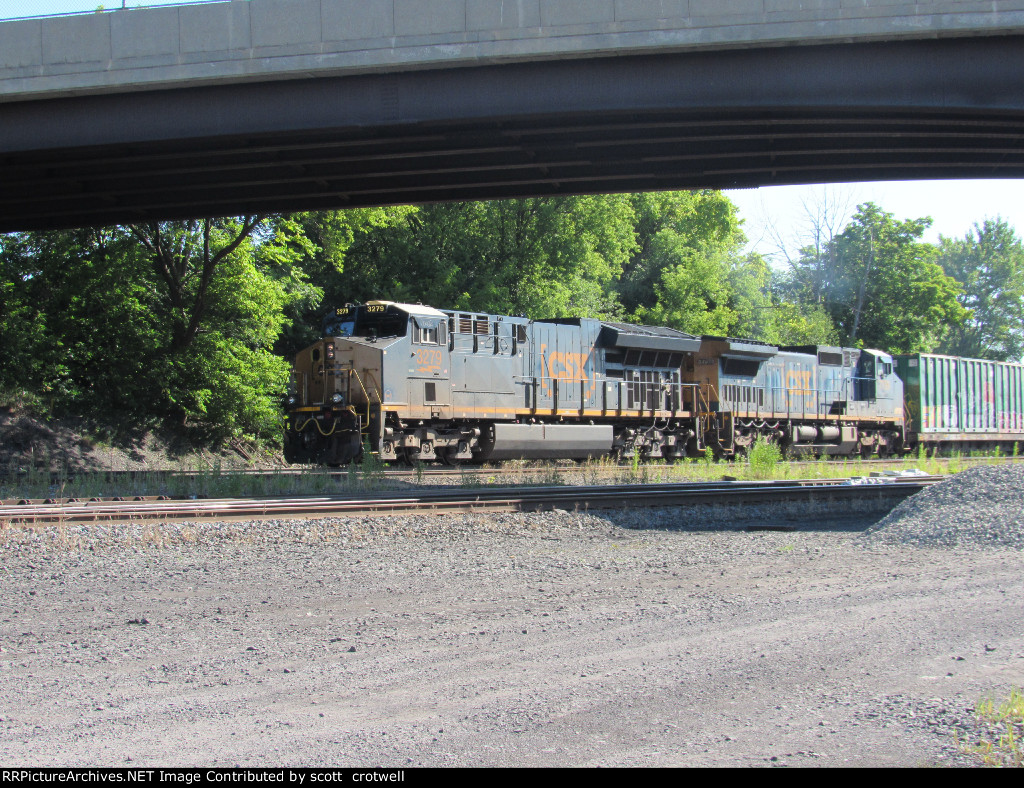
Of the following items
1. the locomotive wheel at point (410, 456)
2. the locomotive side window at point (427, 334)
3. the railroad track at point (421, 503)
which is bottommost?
the railroad track at point (421, 503)

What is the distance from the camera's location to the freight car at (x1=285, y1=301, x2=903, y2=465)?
57.4 feet

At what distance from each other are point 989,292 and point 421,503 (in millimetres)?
87882

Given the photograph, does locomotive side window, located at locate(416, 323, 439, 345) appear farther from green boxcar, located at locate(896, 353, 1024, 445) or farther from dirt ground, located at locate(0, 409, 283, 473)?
green boxcar, located at locate(896, 353, 1024, 445)

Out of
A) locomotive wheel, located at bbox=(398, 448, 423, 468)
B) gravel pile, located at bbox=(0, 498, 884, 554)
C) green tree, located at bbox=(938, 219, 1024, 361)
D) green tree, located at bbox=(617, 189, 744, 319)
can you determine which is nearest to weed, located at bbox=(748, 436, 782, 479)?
gravel pile, located at bbox=(0, 498, 884, 554)

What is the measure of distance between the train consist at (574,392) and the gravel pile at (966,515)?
9345 millimetres

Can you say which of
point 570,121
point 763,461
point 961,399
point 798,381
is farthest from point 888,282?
point 570,121

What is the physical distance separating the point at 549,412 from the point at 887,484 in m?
7.59

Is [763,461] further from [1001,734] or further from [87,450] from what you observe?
[87,450]

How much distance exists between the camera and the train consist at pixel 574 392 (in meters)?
17.6

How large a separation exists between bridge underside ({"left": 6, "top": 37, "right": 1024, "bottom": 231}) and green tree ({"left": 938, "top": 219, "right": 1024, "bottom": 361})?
230ft

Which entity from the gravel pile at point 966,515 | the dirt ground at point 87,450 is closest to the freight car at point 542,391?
the dirt ground at point 87,450

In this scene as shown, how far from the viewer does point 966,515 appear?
10.8 metres

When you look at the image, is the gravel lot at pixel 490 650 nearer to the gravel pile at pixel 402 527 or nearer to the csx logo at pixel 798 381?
the gravel pile at pixel 402 527

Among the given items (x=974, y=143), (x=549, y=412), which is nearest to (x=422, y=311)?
(x=549, y=412)
